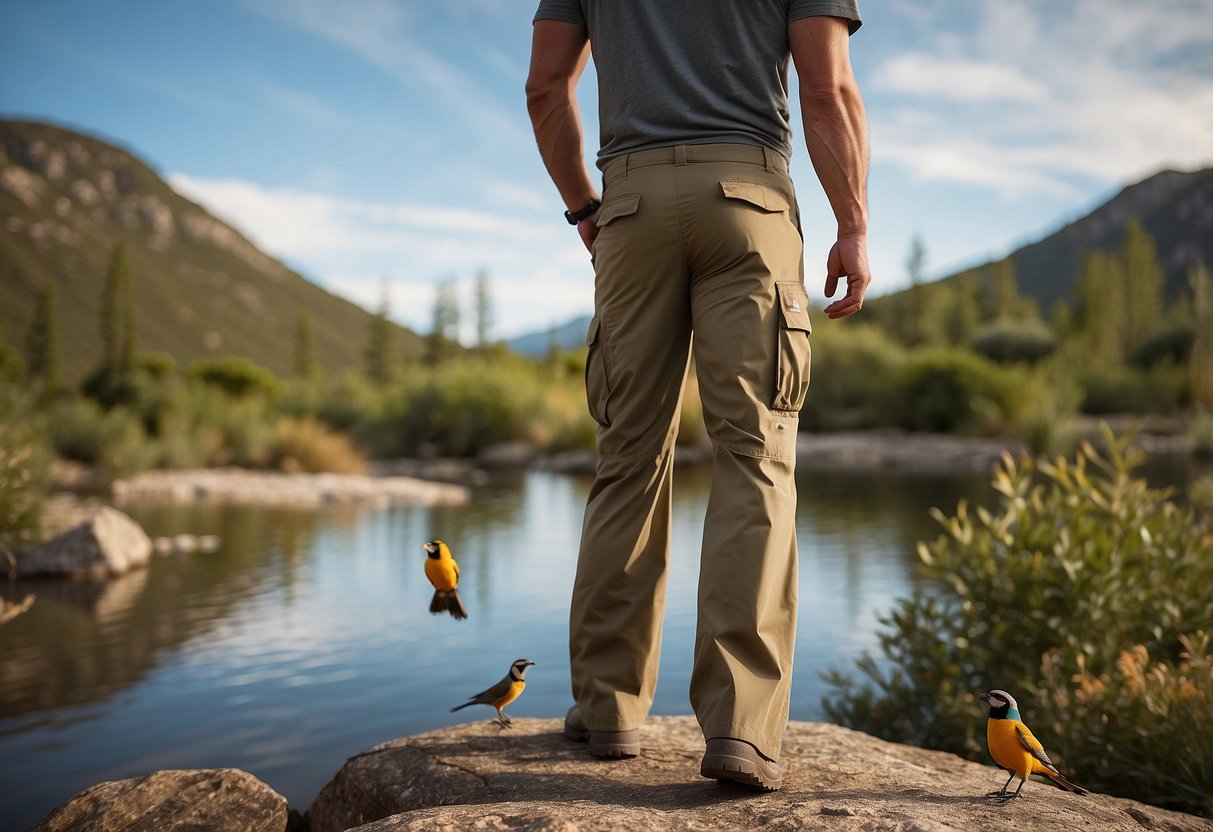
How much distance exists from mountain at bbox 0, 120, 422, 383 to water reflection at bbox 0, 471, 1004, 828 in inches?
1949

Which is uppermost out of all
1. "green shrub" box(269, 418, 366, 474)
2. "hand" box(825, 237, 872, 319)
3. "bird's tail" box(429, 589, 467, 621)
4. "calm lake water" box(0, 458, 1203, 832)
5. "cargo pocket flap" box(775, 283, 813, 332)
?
"hand" box(825, 237, 872, 319)

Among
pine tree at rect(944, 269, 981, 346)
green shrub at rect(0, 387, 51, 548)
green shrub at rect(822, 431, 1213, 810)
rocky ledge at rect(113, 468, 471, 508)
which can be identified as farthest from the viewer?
pine tree at rect(944, 269, 981, 346)

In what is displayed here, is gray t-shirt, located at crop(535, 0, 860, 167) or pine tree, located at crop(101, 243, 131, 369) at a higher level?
pine tree, located at crop(101, 243, 131, 369)

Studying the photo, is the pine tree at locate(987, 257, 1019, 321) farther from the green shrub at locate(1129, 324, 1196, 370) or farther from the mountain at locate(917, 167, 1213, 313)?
the green shrub at locate(1129, 324, 1196, 370)

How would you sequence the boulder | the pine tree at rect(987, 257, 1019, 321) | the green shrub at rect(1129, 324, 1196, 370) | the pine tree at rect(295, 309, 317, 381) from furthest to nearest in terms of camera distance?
1. the pine tree at rect(295, 309, 317, 381)
2. the pine tree at rect(987, 257, 1019, 321)
3. the green shrub at rect(1129, 324, 1196, 370)
4. the boulder

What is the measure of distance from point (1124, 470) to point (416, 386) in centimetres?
1459

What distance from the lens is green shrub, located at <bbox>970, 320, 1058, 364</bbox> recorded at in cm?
2556

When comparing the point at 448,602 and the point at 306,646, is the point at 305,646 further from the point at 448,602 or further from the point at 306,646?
the point at 448,602

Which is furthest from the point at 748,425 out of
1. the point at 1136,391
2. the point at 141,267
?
the point at 141,267

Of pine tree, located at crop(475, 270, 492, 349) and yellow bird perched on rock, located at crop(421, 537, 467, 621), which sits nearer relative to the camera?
yellow bird perched on rock, located at crop(421, 537, 467, 621)

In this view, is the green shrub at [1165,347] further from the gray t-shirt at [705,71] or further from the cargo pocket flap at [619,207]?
the cargo pocket flap at [619,207]

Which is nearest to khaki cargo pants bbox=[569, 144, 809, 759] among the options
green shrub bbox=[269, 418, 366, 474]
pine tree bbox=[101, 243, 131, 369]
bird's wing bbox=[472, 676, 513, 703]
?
bird's wing bbox=[472, 676, 513, 703]

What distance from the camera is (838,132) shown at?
169 cm

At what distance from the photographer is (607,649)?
5.79 ft
